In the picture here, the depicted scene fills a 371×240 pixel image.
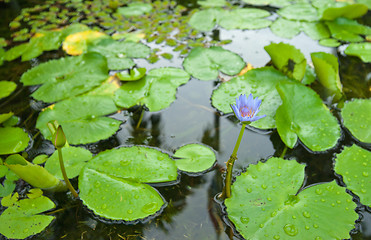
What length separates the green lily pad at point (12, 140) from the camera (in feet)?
5.60

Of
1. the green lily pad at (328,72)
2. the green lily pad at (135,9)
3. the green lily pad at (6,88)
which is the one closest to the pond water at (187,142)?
the green lily pad at (6,88)

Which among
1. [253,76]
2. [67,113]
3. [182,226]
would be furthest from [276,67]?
[67,113]

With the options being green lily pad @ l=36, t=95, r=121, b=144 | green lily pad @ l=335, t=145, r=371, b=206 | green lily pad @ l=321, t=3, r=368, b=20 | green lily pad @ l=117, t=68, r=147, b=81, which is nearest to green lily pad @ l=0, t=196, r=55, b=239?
green lily pad @ l=36, t=95, r=121, b=144

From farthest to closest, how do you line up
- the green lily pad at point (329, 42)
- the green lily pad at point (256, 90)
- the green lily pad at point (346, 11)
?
the green lily pad at point (346, 11) < the green lily pad at point (329, 42) < the green lily pad at point (256, 90)

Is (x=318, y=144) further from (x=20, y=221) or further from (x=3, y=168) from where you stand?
(x=3, y=168)

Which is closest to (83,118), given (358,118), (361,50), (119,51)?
(119,51)

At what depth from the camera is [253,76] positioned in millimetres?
2062

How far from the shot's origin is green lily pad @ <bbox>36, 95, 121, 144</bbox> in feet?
5.76

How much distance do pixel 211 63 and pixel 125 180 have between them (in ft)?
4.15

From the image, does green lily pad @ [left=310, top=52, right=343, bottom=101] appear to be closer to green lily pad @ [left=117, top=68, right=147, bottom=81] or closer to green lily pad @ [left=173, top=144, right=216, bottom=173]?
green lily pad @ [left=173, top=144, right=216, bottom=173]

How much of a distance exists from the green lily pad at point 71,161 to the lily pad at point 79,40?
4.02 ft

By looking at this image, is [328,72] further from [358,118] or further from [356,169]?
[356,169]

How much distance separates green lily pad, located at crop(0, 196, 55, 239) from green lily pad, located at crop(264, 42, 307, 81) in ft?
5.62

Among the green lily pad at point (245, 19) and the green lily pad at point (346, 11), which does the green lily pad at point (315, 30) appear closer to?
the green lily pad at point (346, 11)
